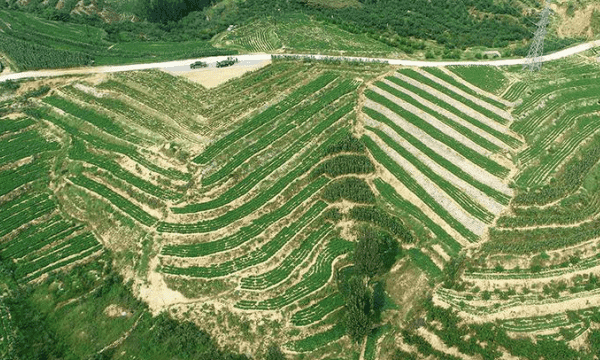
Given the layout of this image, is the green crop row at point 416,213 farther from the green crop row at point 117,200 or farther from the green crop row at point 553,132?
the green crop row at point 117,200

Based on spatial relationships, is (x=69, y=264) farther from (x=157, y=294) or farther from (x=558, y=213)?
(x=558, y=213)

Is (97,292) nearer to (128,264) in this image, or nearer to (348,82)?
(128,264)

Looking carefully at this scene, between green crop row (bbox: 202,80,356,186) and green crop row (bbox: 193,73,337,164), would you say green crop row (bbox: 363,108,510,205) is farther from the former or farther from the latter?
green crop row (bbox: 193,73,337,164)

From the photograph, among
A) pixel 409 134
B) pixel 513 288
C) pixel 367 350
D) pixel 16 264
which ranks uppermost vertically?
pixel 409 134

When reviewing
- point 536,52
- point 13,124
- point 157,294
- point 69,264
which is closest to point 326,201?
point 157,294

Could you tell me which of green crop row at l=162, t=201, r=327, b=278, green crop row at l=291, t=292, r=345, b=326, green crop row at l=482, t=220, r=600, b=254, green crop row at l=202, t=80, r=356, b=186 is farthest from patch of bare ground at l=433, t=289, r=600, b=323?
green crop row at l=202, t=80, r=356, b=186

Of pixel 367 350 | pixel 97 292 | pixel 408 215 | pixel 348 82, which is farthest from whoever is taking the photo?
pixel 348 82

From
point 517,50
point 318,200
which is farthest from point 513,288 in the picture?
point 517,50
